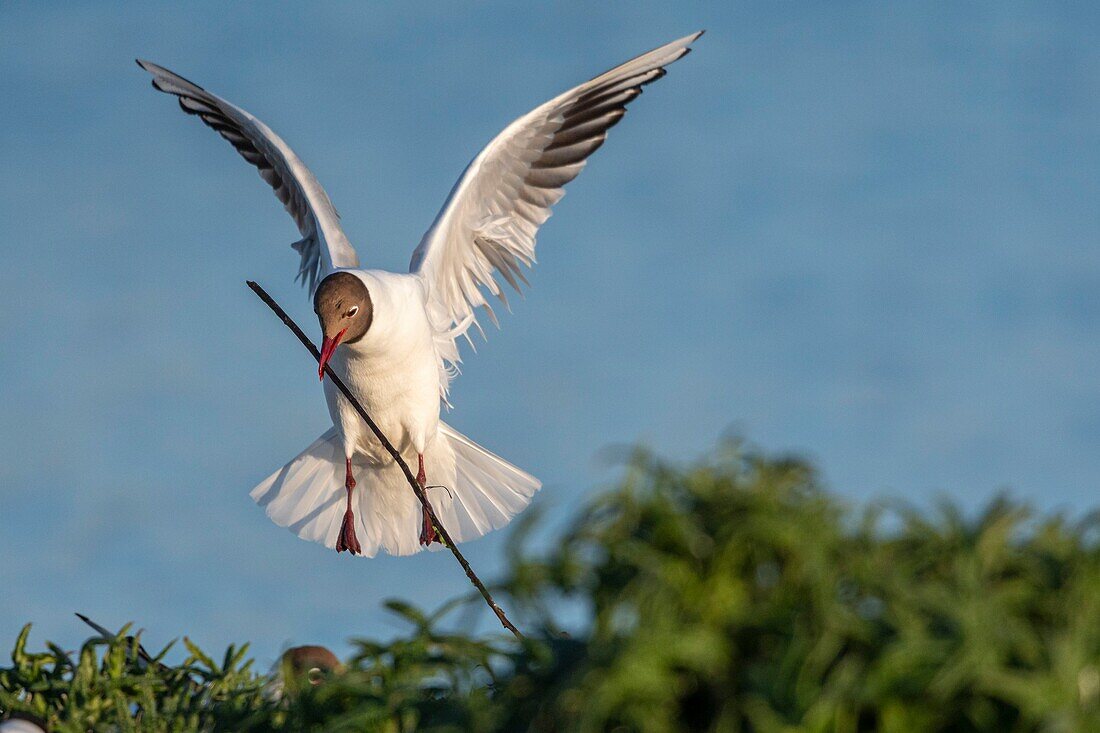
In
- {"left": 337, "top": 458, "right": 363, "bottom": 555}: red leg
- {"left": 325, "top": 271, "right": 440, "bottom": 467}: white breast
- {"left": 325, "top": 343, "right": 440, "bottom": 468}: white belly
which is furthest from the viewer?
{"left": 337, "top": 458, "right": 363, "bottom": 555}: red leg

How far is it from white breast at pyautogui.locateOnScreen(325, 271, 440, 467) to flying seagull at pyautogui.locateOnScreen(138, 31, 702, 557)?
0.04 feet

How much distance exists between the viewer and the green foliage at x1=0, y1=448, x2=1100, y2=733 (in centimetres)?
157

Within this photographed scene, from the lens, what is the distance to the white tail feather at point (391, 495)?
9.48 metres

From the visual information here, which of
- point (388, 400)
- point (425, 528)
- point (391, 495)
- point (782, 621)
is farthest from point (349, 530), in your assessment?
point (782, 621)

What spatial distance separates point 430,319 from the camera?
877cm

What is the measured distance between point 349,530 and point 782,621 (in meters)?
7.46

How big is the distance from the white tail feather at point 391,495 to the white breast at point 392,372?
1.74 feet

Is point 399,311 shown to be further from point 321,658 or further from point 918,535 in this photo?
point 918,535

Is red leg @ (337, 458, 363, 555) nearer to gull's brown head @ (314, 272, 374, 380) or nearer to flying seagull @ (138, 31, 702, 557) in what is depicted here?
flying seagull @ (138, 31, 702, 557)

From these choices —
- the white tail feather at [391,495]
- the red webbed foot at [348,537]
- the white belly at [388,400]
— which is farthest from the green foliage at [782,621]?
the white tail feather at [391,495]

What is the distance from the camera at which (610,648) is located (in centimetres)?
166

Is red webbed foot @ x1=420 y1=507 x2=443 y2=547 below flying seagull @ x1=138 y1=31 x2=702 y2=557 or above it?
below

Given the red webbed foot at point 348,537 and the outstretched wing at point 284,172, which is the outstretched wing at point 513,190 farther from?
the red webbed foot at point 348,537

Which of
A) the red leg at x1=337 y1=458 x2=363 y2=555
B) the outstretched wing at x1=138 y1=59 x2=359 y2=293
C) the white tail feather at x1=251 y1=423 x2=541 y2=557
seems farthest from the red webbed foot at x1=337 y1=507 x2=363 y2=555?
the outstretched wing at x1=138 y1=59 x2=359 y2=293
